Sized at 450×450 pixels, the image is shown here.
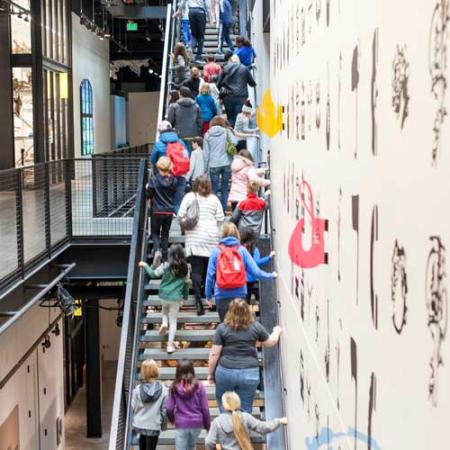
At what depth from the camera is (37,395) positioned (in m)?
16.3

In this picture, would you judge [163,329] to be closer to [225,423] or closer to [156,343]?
[156,343]

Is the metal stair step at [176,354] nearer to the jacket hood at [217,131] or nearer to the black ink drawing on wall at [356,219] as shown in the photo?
the jacket hood at [217,131]

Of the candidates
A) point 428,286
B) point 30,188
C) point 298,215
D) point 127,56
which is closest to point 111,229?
point 30,188

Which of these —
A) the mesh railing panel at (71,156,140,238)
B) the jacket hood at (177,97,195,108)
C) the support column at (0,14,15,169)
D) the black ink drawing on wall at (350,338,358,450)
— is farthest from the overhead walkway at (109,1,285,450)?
the support column at (0,14,15,169)

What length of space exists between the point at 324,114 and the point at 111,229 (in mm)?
9297

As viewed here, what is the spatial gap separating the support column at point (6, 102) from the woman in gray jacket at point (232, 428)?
521 inches

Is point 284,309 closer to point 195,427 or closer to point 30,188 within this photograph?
point 195,427

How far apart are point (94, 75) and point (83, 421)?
1136 cm

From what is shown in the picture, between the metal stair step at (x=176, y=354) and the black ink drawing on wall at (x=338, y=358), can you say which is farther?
the metal stair step at (x=176, y=354)

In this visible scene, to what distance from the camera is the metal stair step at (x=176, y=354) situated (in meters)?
9.34

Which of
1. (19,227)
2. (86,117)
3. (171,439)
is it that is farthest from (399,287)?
(86,117)

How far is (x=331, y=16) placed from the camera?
447cm

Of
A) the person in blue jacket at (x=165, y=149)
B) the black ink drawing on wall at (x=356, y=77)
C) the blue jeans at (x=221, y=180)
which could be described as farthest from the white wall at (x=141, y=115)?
the black ink drawing on wall at (x=356, y=77)

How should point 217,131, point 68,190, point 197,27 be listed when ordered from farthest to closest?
point 197,27
point 68,190
point 217,131
